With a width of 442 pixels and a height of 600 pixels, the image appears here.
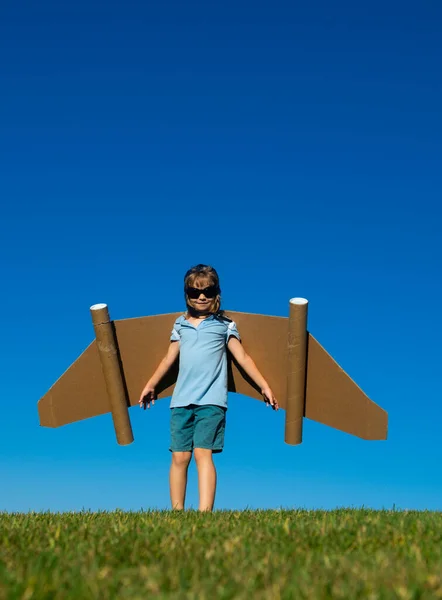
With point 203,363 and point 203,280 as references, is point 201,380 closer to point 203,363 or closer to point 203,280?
point 203,363

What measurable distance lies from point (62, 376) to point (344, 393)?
3151mm

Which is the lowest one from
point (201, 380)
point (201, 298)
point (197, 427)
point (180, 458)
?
point (180, 458)

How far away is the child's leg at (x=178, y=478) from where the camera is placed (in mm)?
6922

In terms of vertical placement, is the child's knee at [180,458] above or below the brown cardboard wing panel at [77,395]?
below

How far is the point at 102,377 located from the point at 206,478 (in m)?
Answer: 1.85

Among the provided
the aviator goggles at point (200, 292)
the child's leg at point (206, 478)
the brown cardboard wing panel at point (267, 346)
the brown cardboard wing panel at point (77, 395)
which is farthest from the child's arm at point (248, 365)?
the brown cardboard wing panel at point (77, 395)

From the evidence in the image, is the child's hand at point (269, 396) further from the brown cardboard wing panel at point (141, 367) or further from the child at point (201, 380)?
the brown cardboard wing panel at point (141, 367)

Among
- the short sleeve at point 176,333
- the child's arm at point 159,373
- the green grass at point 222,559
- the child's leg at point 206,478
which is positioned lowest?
the green grass at point 222,559

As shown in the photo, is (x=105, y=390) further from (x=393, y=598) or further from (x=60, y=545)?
(x=393, y=598)

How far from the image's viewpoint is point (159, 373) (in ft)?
24.8

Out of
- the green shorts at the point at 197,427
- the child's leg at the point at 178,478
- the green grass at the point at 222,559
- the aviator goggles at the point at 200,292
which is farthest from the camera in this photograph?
the aviator goggles at the point at 200,292

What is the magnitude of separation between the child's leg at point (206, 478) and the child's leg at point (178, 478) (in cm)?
21

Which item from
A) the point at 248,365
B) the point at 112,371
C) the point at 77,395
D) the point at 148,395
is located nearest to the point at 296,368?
the point at 248,365

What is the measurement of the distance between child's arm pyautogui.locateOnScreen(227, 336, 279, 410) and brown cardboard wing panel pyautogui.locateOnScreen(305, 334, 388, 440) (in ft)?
1.61
